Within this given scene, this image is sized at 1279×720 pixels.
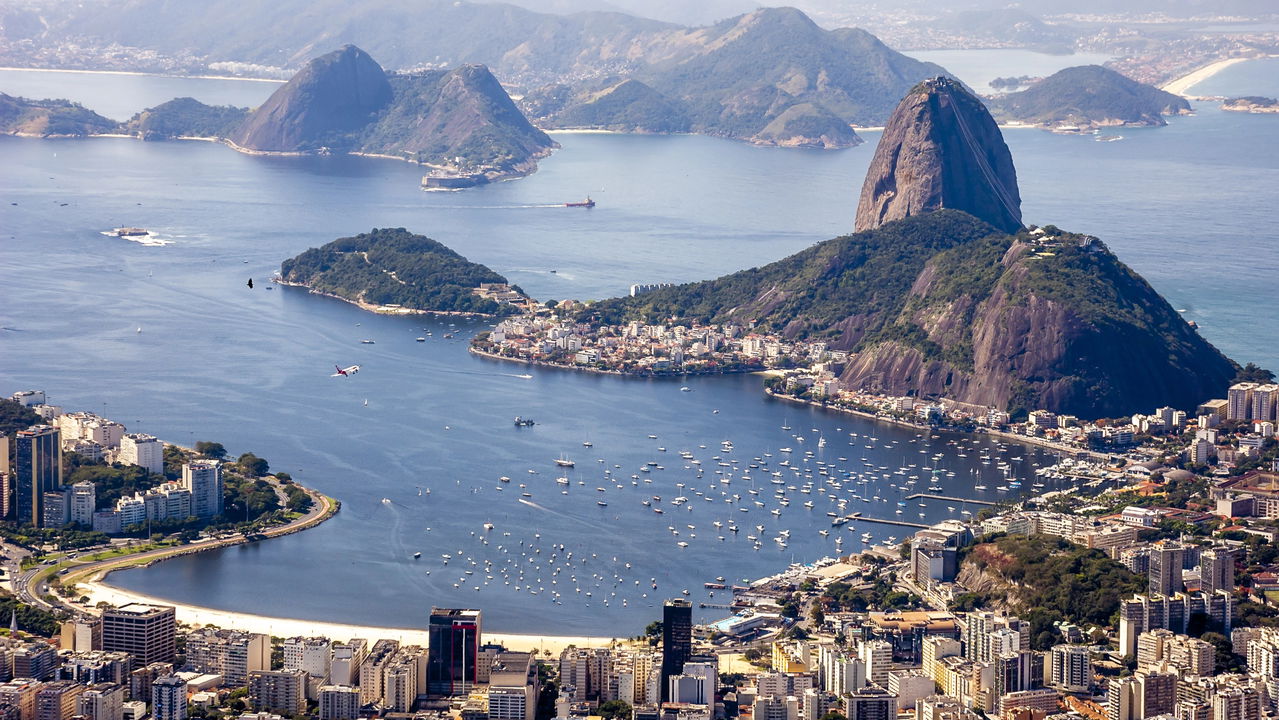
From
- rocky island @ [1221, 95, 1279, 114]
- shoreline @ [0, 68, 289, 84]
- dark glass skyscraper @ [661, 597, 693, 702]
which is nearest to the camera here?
dark glass skyscraper @ [661, 597, 693, 702]

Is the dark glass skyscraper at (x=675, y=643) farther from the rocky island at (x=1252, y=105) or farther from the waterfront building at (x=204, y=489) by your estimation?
the rocky island at (x=1252, y=105)

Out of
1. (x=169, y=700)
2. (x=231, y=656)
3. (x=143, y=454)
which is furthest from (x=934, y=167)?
(x=169, y=700)

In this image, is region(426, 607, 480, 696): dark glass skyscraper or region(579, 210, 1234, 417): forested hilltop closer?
region(426, 607, 480, 696): dark glass skyscraper

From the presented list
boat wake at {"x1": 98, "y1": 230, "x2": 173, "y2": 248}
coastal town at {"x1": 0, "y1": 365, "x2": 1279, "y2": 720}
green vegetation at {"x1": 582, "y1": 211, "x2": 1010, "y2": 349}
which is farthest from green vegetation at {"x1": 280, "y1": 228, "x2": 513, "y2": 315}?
coastal town at {"x1": 0, "y1": 365, "x2": 1279, "y2": 720}

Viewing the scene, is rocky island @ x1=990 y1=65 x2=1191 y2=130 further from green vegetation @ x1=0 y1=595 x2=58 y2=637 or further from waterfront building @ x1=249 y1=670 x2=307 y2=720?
waterfront building @ x1=249 y1=670 x2=307 y2=720

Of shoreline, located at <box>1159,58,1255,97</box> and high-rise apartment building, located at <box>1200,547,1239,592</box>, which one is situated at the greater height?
shoreline, located at <box>1159,58,1255,97</box>

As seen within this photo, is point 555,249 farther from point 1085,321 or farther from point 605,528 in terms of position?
point 605,528
